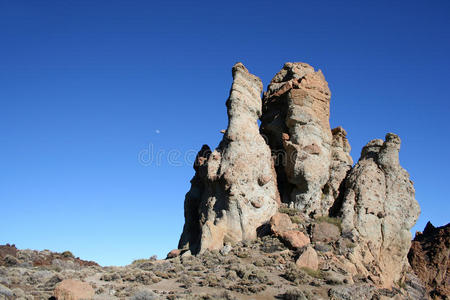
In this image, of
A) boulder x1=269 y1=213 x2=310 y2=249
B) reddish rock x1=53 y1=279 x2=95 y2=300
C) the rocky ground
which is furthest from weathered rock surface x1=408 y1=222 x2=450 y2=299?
reddish rock x1=53 y1=279 x2=95 y2=300

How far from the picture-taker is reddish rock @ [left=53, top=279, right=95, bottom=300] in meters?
17.8

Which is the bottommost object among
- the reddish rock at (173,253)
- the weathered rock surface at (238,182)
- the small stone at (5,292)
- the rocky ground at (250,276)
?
the small stone at (5,292)

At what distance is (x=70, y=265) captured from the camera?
30656 mm

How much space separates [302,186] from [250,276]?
10043 millimetres

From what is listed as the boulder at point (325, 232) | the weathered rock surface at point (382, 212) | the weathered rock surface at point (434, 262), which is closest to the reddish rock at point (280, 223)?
the boulder at point (325, 232)

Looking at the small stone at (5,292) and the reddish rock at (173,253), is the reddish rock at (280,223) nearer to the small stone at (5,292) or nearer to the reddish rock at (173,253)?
the reddish rock at (173,253)

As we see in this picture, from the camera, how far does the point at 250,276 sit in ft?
67.5

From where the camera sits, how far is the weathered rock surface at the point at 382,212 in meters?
25.7

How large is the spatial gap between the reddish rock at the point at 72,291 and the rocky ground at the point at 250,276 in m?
0.19

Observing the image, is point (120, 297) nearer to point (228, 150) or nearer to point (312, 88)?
point (228, 150)

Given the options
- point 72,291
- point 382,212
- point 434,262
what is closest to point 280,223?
point 382,212

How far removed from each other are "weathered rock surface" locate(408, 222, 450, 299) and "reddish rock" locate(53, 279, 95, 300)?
25.4 meters

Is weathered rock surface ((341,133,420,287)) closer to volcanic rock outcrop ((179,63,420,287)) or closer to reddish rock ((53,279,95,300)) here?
volcanic rock outcrop ((179,63,420,287))

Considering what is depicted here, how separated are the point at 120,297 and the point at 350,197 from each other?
51.2 feet
